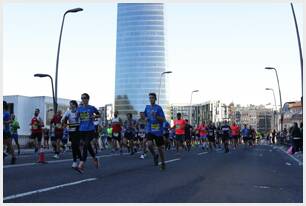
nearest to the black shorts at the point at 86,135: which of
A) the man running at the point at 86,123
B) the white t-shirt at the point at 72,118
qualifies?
the man running at the point at 86,123

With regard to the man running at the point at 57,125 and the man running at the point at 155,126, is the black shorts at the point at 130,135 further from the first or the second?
the man running at the point at 155,126

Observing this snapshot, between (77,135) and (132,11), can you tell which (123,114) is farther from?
(77,135)

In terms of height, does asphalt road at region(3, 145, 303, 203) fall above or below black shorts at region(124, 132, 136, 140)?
below

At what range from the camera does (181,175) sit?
1122 cm

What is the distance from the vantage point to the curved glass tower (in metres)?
180

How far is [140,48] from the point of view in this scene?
18025cm

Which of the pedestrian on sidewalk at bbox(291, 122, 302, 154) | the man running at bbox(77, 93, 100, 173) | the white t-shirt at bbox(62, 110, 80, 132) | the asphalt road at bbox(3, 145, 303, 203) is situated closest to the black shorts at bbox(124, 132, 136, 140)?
the pedestrian on sidewalk at bbox(291, 122, 302, 154)

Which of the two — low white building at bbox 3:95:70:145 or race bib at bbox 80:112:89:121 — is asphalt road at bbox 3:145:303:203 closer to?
race bib at bbox 80:112:89:121

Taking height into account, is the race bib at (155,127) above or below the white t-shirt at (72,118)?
below

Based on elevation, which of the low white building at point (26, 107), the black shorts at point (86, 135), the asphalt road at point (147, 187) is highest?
the low white building at point (26, 107)

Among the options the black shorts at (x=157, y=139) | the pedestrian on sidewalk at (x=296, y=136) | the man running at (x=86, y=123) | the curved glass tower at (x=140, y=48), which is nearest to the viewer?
the man running at (x=86, y=123)

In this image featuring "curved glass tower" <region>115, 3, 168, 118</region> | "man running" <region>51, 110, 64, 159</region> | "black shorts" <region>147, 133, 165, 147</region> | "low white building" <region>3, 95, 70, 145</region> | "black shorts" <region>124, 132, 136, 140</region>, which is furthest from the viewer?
"curved glass tower" <region>115, 3, 168, 118</region>

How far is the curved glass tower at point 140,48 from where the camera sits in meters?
180

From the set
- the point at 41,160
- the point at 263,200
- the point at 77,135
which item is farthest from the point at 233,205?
the point at 41,160
